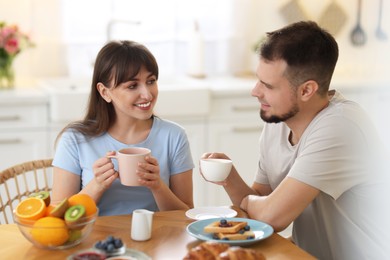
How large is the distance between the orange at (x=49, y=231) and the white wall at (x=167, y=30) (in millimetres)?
2285

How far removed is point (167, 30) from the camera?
13.7ft

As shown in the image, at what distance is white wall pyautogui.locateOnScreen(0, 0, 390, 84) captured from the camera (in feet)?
13.0

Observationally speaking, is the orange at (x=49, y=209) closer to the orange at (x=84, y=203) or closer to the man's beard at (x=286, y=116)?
the orange at (x=84, y=203)

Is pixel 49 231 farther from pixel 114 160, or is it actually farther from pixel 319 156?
pixel 319 156

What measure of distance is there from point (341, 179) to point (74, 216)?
771 millimetres

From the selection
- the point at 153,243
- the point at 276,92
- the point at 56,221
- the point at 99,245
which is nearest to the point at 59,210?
the point at 56,221

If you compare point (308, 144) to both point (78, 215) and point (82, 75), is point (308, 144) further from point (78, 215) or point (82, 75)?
point (82, 75)

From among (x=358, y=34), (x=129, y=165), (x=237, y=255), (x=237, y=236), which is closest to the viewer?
(x=237, y=255)

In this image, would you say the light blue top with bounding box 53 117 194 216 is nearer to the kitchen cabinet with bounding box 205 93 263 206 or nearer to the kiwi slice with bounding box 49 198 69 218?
the kiwi slice with bounding box 49 198 69 218

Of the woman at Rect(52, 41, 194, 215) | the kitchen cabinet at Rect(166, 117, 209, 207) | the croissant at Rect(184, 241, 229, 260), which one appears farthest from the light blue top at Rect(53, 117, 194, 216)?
the kitchen cabinet at Rect(166, 117, 209, 207)

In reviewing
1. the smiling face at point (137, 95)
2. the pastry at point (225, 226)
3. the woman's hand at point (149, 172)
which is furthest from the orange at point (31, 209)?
the smiling face at point (137, 95)

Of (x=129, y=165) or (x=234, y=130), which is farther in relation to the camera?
(x=234, y=130)

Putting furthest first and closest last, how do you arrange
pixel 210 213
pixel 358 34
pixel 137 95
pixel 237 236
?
pixel 358 34 → pixel 137 95 → pixel 210 213 → pixel 237 236

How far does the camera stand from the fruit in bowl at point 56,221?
172 cm
